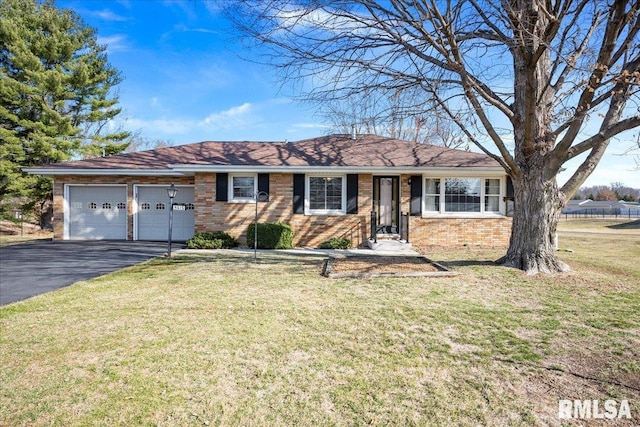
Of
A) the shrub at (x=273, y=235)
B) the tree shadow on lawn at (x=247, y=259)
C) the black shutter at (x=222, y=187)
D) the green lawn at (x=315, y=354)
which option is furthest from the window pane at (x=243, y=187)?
the green lawn at (x=315, y=354)

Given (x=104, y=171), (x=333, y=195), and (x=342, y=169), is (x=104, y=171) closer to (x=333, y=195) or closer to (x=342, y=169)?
(x=333, y=195)

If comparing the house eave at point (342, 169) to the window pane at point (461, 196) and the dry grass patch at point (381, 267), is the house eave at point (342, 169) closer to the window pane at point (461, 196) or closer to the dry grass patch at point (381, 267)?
the window pane at point (461, 196)

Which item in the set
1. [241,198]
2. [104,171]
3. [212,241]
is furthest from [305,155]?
[104,171]

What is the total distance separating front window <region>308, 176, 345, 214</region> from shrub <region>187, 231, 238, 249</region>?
3139 millimetres

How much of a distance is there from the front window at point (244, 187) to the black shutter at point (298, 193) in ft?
4.87

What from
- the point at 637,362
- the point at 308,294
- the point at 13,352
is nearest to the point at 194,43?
the point at 308,294

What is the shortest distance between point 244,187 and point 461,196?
8.08 metres

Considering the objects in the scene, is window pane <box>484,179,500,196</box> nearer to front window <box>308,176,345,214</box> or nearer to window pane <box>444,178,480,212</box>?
window pane <box>444,178,480,212</box>

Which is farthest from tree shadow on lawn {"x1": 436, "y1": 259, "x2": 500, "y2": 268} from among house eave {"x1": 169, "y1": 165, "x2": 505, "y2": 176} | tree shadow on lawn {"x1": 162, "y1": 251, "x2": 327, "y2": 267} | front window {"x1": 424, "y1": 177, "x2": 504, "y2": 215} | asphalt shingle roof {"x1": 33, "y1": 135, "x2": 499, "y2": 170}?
asphalt shingle roof {"x1": 33, "y1": 135, "x2": 499, "y2": 170}

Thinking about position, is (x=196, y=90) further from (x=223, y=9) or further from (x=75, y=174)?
(x=223, y=9)

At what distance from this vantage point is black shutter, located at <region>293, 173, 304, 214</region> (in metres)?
11.8

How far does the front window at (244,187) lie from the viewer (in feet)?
39.1

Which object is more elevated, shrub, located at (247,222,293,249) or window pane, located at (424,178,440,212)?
window pane, located at (424,178,440,212)

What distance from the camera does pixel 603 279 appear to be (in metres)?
6.59
